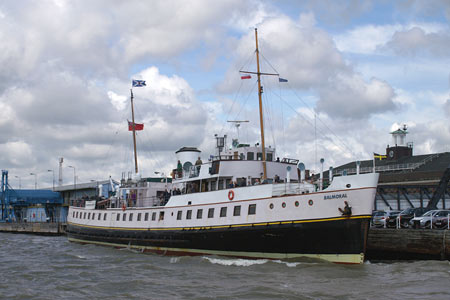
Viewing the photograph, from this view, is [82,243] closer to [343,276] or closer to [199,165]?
[199,165]

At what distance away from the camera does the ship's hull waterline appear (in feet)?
81.5

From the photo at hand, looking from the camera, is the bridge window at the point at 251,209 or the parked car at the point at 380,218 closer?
the bridge window at the point at 251,209

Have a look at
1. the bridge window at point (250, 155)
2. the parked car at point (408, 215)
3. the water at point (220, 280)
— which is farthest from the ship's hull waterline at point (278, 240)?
the parked car at point (408, 215)

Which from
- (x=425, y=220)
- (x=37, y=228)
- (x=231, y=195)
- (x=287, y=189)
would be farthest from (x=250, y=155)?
(x=37, y=228)

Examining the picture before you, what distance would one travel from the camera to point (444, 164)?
59.3m

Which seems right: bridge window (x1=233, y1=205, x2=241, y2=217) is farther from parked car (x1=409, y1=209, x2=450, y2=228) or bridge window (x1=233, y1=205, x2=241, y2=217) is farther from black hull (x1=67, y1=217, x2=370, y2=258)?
parked car (x1=409, y1=209, x2=450, y2=228)

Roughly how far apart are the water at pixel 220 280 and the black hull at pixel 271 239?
698 mm

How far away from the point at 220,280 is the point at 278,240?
4877 mm

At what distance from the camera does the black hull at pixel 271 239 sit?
2483 centimetres

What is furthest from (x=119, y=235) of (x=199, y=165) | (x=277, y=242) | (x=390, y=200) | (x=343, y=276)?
(x=390, y=200)

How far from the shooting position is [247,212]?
28219 mm

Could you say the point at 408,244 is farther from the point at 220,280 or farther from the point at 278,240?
the point at 220,280

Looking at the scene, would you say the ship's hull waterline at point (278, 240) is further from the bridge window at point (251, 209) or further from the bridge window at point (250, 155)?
the bridge window at point (250, 155)

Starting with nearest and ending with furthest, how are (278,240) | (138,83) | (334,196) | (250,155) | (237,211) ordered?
1. (334,196)
2. (278,240)
3. (237,211)
4. (250,155)
5. (138,83)
